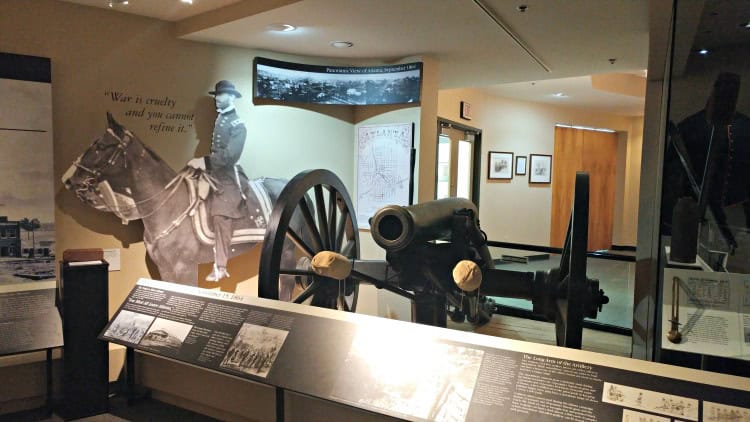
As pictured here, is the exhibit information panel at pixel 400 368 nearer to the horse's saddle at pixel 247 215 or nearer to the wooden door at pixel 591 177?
the horse's saddle at pixel 247 215

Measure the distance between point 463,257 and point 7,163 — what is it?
8.00 feet

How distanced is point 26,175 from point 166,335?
141cm

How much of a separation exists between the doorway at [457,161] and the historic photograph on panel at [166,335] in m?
4.17

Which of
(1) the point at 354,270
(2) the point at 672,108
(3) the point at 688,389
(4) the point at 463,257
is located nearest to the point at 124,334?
(1) the point at 354,270

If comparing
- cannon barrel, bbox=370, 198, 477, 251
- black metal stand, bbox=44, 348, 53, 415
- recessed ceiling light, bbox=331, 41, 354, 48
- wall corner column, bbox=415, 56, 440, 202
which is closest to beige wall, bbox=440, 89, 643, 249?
wall corner column, bbox=415, 56, 440, 202

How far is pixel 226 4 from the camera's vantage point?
3064 mm

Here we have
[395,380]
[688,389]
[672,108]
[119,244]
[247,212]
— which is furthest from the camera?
[247,212]

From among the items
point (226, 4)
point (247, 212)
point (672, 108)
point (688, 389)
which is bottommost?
point (688, 389)

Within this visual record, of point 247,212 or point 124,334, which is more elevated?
point 247,212

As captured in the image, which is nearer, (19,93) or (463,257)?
(463,257)

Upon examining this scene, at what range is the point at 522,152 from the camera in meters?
8.16

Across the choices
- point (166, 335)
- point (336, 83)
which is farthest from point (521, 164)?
point (166, 335)

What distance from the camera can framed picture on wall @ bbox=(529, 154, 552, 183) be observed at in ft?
27.3

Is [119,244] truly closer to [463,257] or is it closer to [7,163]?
[7,163]
